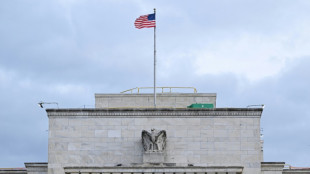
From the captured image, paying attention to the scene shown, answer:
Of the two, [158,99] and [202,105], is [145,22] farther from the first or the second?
[202,105]

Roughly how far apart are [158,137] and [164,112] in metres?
2.41

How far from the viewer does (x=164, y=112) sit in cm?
7638

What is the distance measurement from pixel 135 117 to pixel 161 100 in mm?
7783

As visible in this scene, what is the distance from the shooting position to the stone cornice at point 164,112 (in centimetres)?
7638

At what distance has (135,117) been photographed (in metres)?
76.4

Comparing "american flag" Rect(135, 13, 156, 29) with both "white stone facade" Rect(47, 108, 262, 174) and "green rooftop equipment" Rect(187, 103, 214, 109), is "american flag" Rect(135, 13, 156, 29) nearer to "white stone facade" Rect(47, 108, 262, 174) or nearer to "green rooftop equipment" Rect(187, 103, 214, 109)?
"green rooftop equipment" Rect(187, 103, 214, 109)

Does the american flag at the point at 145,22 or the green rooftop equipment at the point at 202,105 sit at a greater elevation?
the american flag at the point at 145,22

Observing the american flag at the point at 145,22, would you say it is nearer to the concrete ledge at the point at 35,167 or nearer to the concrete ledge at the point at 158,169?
the concrete ledge at the point at 158,169

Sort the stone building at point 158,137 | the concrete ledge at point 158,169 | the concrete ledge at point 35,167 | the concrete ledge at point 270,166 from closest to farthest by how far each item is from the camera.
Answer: the concrete ledge at point 158,169 → the stone building at point 158,137 → the concrete ledge at point 270,166 → the concrete ledge at point 35,167

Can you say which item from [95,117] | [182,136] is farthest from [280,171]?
[95,117]

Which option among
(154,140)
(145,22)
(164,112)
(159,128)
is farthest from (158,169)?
(145,22)

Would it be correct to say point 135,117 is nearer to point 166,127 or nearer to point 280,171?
point 166,127

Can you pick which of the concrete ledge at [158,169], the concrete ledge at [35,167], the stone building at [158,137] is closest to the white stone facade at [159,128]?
the stone building at [158,137]

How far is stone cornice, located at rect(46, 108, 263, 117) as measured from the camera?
251 feet
